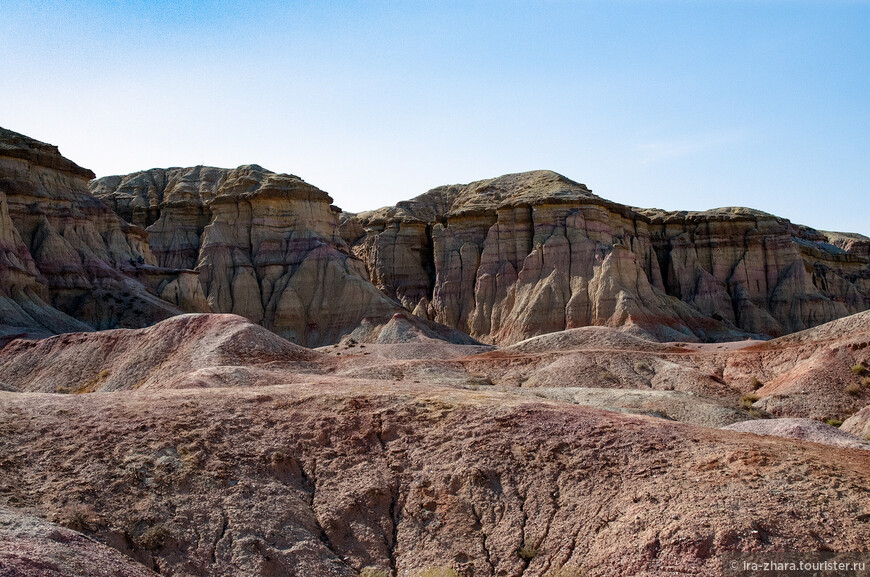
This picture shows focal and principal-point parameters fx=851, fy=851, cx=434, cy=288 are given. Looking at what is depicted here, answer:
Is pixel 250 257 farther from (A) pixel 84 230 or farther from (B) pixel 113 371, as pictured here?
(B) pixel 113 371

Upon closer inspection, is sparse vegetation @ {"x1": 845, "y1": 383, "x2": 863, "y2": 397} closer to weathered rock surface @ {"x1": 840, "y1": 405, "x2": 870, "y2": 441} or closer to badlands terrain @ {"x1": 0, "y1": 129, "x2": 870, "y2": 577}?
badlands terrain @ {"x1": 0, "y1": 129, "x2": 870, "y2": 577}

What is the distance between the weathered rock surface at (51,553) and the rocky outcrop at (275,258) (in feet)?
172

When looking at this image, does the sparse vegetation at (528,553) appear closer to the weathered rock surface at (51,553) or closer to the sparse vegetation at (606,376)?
the weathered rock surface at (51,553)

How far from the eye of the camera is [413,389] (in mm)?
22203

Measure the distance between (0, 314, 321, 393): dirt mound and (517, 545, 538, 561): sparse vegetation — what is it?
23.4 m

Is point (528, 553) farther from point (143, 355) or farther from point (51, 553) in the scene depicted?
point (143, 355)

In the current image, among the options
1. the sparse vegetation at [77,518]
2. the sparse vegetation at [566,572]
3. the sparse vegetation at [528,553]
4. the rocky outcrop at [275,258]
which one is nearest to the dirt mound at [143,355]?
the sparse vegetation at [77,518]

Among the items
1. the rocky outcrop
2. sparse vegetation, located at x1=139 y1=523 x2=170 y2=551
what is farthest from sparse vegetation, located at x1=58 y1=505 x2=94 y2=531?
the rocky outcrop

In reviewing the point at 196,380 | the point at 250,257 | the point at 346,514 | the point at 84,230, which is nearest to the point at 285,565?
the point at 346,514

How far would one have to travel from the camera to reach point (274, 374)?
30234 millimetres

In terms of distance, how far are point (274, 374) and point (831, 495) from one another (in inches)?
800

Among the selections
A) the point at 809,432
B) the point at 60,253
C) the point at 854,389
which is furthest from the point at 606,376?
the point at 60,253

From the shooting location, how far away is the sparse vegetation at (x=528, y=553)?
15.1 metres

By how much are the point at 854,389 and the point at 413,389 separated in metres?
20.6
